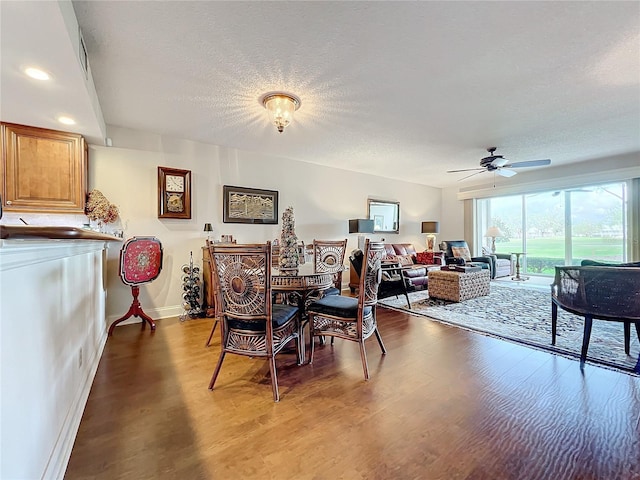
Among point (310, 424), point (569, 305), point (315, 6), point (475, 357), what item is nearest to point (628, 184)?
point (569, 305)

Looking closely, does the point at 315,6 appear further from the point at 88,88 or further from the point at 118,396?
the point at 118,396

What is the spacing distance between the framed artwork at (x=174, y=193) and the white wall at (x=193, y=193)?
0.09 m

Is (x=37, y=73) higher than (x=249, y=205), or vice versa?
(x=37, y=73)

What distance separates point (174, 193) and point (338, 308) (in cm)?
294

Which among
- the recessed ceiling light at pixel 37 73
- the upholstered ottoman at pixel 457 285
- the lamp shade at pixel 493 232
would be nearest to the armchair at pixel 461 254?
the lamp shade at pixel 493 232

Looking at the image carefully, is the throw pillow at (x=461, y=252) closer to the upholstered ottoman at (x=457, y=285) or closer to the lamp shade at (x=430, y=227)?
the lamp shade at (x=430, y=227)

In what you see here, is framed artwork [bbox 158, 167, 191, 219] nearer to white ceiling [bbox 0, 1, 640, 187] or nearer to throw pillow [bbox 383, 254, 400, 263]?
white ceiling [bbox 0, 1, 640, 187]

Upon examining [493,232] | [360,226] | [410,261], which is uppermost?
[360,226]

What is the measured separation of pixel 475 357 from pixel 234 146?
4.11 m

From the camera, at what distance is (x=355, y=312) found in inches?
90.4

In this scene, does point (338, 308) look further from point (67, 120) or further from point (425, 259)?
point (425, 259)

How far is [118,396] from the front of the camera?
1.93 metres

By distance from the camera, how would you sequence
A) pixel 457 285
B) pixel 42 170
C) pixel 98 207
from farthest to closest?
1. pixel 457 285
2. pixel 98 207
3. pixel 42 170

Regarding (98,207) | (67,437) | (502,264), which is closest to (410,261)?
(502,264)
